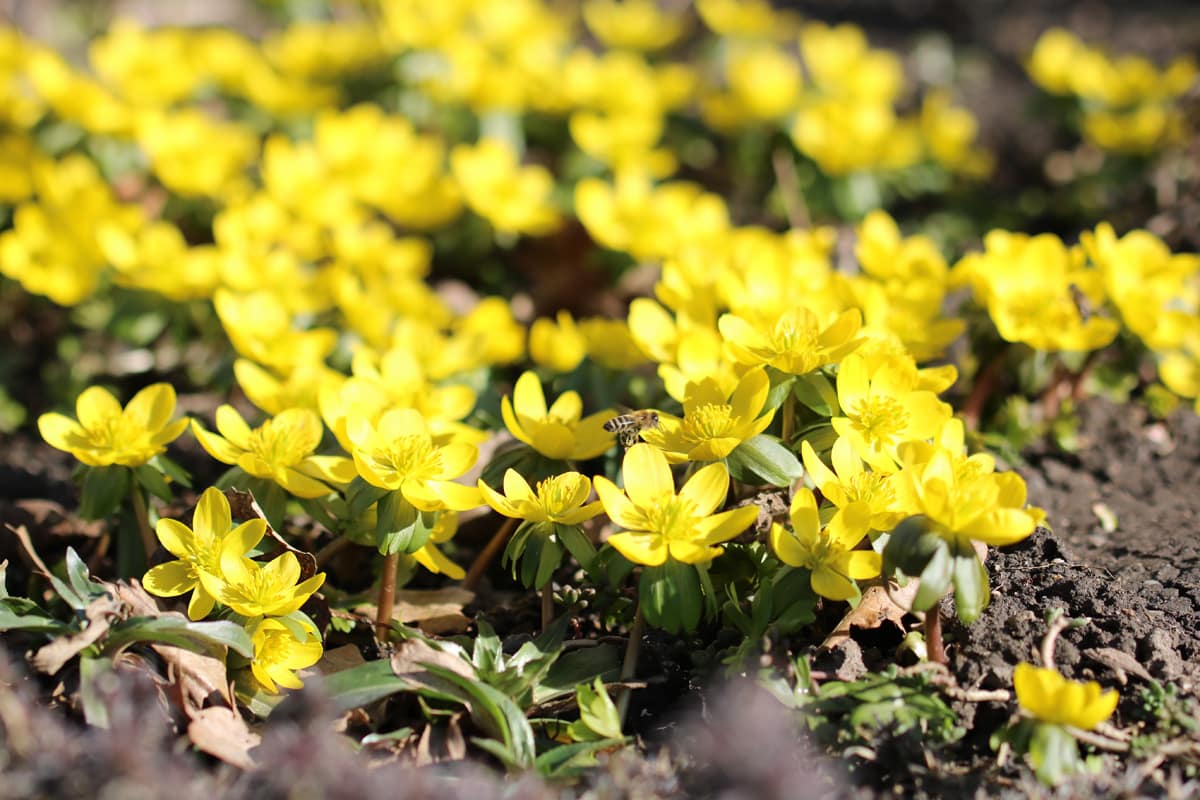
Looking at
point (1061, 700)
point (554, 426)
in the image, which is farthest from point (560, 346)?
point (1061, 700)

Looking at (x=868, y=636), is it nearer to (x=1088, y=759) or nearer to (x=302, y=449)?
(x=1088, y=759)

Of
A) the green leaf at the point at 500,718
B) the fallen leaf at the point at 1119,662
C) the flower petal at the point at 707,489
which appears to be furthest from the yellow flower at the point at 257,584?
the fallen leaf at the point at 1119,662

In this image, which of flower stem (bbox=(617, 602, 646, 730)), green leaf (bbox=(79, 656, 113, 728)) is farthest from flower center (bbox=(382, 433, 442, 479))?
green leaf (bbox=(79, 656, 113, 728))

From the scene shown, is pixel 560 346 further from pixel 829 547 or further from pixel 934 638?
pixel 934 638

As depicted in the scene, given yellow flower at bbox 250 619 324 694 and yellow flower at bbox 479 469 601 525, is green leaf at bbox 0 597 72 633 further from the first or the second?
yellow flower at bbox 479 469 601 525

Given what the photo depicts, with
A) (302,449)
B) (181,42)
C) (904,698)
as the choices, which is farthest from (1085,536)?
(181,42)

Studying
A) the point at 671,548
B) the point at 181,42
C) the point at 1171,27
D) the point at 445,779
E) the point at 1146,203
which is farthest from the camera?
the point at 1171,27
